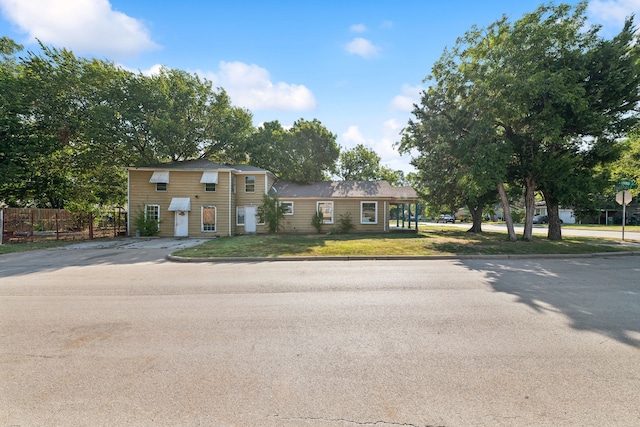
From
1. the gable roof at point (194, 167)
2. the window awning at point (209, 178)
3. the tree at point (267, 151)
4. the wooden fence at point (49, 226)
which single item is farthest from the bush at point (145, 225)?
the tree at point (267, 151)

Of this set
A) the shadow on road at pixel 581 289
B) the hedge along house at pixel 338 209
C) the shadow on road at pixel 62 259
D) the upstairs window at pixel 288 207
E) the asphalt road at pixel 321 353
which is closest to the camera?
the asphalt road at pixel 321 353

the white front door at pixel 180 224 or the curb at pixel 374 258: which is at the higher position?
the white front door at pixel 180 224

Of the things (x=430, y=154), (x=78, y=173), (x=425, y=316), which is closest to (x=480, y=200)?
(x=430, y=154)

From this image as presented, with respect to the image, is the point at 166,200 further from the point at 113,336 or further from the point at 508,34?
the point at 508,34

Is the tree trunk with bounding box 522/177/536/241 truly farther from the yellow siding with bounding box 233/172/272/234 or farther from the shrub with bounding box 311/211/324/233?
the yellow siding with bounding box 233/172/272/234

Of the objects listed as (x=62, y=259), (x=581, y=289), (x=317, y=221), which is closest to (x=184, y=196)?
(x=317, y=221)

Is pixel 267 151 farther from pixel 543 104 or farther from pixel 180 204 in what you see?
pixel 543 104

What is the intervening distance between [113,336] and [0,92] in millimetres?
25421

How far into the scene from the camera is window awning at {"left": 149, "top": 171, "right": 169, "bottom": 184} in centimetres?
2061

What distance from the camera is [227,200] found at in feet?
69.4

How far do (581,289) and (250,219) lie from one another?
63.6ft

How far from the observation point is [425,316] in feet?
15.6

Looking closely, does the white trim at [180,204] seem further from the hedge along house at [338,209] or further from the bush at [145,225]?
the hedge along house at [338,209]

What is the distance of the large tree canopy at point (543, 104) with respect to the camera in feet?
41.8
